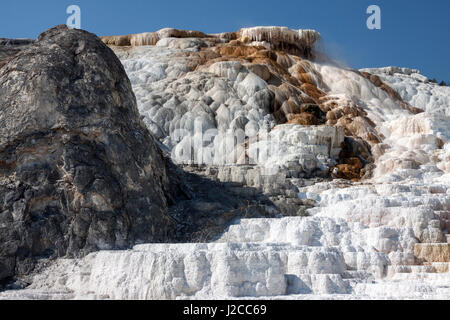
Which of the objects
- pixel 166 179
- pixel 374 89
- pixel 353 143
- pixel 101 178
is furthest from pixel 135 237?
pixel 374 89

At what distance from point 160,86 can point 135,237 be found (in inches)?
500

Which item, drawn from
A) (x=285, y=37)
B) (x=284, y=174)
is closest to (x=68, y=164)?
(x=284, y=174)

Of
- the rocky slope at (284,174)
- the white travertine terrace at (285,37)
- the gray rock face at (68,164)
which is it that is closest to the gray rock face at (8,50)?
the gray rock face at (68,164)

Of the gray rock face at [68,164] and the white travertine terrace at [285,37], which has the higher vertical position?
the white travertine terrace at [285,37]

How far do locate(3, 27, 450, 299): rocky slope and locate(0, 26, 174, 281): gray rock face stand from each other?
0.82 meters

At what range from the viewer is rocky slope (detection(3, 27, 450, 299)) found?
11.4 m

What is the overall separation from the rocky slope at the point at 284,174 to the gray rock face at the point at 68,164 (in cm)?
82

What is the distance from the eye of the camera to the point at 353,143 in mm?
22594

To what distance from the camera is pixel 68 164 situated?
13703mm

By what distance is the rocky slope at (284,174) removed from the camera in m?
11.4

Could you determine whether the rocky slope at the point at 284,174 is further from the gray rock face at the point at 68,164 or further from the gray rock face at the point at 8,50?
the gray rock face at the point at 8,50

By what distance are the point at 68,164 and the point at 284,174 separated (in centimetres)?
661

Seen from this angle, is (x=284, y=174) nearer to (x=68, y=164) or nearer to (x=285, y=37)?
(x=68, y=164)

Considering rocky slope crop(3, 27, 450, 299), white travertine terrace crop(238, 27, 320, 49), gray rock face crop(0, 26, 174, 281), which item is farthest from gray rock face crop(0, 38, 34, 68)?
white travertine terrace crop(238, 27, 320, 49)
